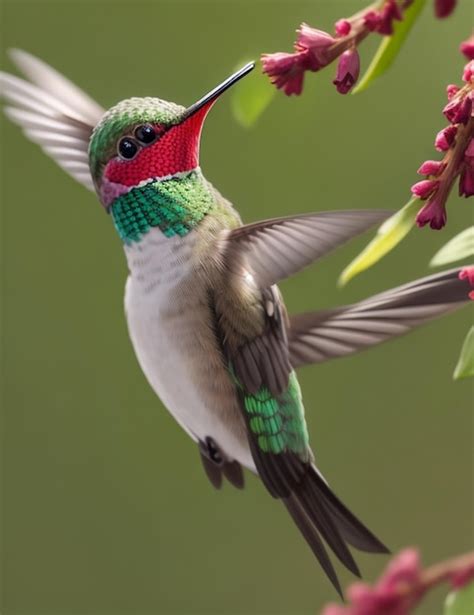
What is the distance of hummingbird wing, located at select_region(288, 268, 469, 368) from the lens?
131 centimetres

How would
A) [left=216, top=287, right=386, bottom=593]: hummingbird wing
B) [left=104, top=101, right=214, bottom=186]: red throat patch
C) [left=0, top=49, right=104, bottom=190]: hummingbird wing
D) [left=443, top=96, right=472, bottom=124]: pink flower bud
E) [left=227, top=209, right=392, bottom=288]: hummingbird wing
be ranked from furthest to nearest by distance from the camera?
[left=0, top=49, right=104, bottom=190]: hummingbird wing
[left=216, top=287, right=386, bottom=593]: hummingbird wing
[left=104, top=101, right=214, bottom=186]: red throat patch
[left=227, top=209, right=392, bottom=288]: hummingbird wing
[left=443, top=96, right=472, bottom=124]: pink flower bud

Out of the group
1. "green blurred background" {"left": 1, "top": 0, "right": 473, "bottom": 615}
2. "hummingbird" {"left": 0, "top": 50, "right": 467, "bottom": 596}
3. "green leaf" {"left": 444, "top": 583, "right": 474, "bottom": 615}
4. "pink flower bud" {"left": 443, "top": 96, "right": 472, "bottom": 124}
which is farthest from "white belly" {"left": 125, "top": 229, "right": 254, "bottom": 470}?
"green blurred background" {"left": 1, "top": 0, "right": 473, "bottom": 615}

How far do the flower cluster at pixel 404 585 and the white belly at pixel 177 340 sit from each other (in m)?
0.54

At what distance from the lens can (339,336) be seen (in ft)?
5.08

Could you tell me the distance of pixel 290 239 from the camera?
1.19m

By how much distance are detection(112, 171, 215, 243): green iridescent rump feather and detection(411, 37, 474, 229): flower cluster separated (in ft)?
1.23

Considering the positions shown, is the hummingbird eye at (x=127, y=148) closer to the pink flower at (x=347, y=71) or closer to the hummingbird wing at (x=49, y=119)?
the hummingbird wing at (x=49, y=119)

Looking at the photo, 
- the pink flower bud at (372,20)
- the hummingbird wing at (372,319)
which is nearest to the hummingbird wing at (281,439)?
the hummingbird wing at (372,319)

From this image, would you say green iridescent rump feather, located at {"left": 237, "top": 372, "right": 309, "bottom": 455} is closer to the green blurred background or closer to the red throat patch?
the red throat patch

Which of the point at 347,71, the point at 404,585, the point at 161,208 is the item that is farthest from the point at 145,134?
the point at 404,585

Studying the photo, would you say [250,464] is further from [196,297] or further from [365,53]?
[365,53]

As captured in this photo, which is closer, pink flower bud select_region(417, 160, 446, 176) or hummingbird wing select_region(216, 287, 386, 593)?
pink flower bud select_region(417, 160, 446, 176)

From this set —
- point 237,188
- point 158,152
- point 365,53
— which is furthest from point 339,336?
point 237,188

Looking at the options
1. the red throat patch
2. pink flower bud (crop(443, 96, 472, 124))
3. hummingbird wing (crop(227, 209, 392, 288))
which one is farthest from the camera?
the red throat patch
